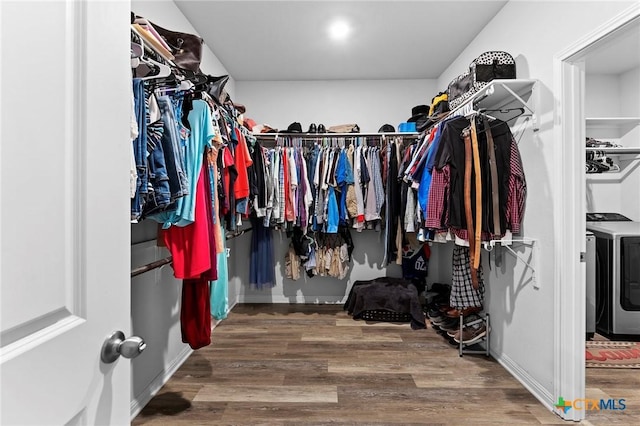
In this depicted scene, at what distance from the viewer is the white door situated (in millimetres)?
430

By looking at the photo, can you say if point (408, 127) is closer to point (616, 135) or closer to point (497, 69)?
point (497, 69)

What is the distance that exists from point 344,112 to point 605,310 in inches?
122

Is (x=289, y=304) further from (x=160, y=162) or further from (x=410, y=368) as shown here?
Answer: (x=160, y=162)

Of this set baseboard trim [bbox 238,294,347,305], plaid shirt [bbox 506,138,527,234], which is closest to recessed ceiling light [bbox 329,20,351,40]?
plaid shirt [bbox 506,138,527,234]

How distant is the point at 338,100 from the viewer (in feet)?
11.9

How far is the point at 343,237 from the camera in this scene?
3504 mm

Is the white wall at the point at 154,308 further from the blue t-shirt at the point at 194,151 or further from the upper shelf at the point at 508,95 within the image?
the upper shelf at the point at 508,95

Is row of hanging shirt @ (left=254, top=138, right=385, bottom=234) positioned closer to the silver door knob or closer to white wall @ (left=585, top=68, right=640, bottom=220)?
white wall @ (left=585, top=68, right=640, bottom=220)

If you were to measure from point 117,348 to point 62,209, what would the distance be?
277 mm

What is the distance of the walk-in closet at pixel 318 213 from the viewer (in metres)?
0.51

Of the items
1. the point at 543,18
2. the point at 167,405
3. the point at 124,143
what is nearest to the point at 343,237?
the point at 167,405

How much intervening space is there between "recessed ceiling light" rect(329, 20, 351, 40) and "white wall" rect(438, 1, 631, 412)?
45.2 inches

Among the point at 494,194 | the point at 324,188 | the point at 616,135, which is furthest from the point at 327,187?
the point at 616,135

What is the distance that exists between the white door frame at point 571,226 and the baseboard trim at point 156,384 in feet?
7.51
